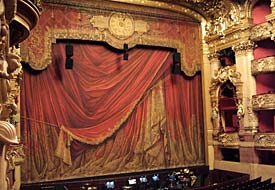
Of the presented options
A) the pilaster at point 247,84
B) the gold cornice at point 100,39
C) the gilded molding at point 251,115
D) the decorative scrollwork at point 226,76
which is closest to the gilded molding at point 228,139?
the pilaster at point 247,84

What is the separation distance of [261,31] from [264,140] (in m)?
2.28

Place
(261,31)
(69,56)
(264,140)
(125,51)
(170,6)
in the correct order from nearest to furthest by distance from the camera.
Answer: (69,56) < (264,140) < (261,31) < (125,51) < (170,6)

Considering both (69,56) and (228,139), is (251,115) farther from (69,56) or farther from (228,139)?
(69,56)

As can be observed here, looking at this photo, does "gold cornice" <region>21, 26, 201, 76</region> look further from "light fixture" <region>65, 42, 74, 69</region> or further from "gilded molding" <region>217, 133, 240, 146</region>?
"gilded molding" <region>217, 133, 240, 146</region>

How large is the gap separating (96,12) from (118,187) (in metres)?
3.77

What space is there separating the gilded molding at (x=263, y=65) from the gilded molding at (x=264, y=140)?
51.7 inches

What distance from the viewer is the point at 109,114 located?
25.3 ft

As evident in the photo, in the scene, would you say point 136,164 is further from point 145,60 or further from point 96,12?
point 96,12

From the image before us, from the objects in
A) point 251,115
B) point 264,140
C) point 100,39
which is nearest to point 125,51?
point 100,39

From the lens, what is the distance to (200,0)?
27.5 ft

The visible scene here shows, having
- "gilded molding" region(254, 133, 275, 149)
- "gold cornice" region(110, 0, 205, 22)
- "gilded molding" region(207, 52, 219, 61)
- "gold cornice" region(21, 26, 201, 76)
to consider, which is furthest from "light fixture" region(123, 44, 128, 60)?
"gilded molding" region(254, 133, 275, 149)

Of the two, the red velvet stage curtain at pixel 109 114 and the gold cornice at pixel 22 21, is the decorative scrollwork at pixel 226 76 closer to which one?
the red velvet stage curtain at pixel 109 114

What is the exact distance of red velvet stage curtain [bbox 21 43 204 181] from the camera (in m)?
6.91

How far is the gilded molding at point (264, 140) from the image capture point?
23.2 feet
